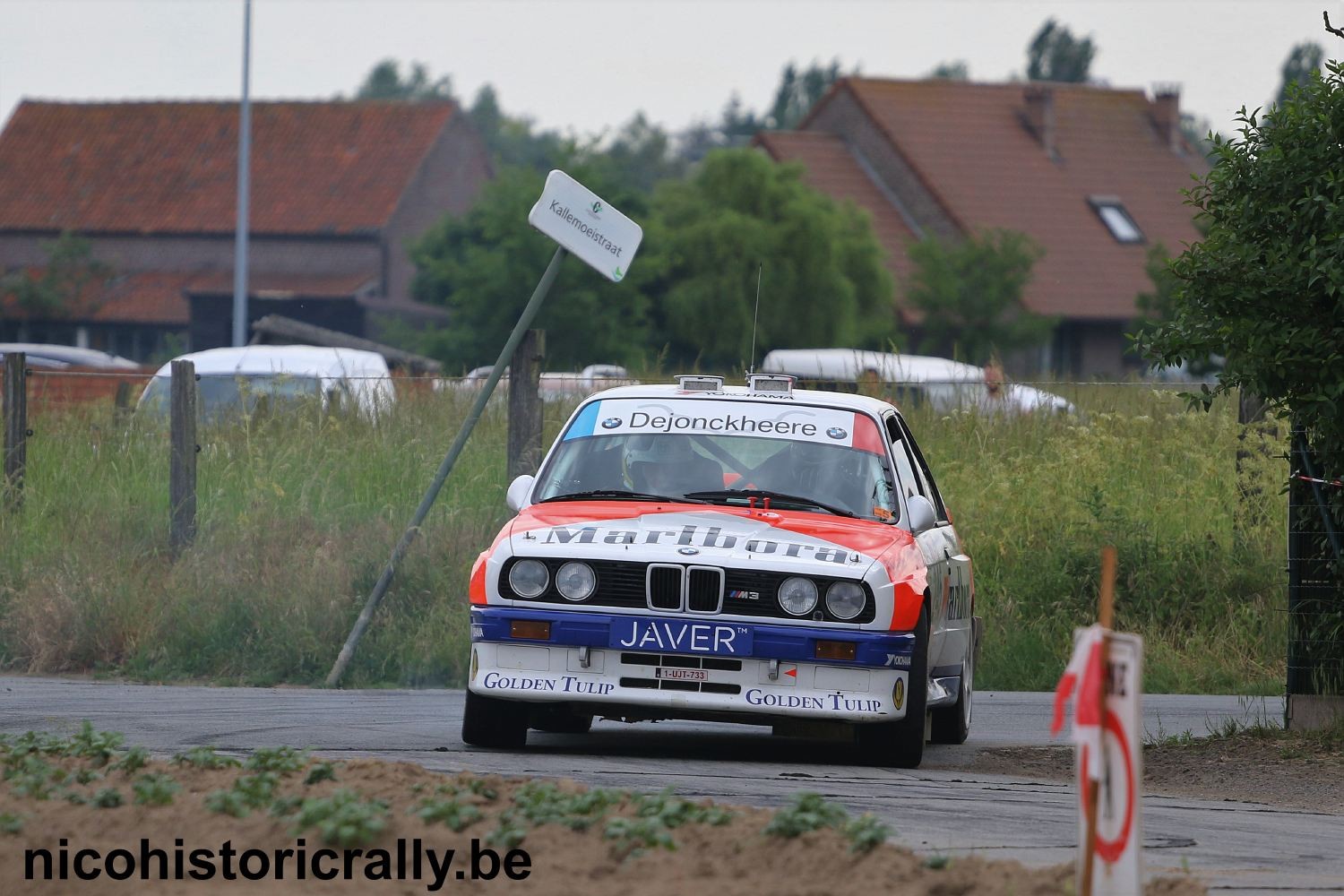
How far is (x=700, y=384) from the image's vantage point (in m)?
10.3

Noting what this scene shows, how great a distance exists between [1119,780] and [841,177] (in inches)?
2405

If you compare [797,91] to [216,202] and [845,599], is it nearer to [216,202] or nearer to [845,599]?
[216,202]

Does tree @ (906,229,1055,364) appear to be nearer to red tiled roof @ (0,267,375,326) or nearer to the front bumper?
red tiled roof @ (0,267,375,326)

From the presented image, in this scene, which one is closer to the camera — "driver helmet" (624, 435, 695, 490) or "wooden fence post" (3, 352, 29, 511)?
"driver helmet" (624, 435, 695, 490)

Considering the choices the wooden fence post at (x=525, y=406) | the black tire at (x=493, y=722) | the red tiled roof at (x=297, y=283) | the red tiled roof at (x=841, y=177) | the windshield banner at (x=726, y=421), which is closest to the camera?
the black tire at (x=493, y=722)

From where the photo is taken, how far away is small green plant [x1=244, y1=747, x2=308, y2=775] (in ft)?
22.2

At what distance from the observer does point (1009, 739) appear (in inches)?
424

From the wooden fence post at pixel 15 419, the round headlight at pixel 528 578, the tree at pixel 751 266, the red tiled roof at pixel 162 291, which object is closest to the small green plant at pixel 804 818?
the round headlight at pixel 528 578

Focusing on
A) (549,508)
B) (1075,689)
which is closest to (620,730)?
(549,508)

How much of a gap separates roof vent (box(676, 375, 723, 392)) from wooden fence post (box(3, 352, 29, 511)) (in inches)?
266

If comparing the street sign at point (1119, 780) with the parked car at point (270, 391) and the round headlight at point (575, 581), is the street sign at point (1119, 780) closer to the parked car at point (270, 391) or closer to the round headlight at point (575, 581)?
the round headlight at point (575, 581)

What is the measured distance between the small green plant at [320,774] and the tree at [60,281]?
195ft

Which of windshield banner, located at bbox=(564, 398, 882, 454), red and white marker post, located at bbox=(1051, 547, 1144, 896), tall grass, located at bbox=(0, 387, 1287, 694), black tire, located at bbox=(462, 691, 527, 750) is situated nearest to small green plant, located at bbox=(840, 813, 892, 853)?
red and white marker post, located at bbox=(1051, 547, 1144, 896)

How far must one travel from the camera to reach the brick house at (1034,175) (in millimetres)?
61697
